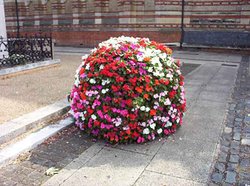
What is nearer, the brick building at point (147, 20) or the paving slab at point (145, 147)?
the paving slab at point (145, 147)

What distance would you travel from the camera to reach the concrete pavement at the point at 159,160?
3.44 meters

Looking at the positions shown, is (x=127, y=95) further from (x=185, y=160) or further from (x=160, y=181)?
(x=160, y=181)

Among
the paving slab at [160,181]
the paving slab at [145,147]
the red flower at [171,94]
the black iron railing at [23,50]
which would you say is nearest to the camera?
the paving slab at [160,181]

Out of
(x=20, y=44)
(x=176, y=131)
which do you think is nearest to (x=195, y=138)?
(x=176, y=131)

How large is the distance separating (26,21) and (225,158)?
21866 mm

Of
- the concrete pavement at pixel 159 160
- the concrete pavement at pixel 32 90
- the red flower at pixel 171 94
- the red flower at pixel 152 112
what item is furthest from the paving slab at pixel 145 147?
the concrete pavement at pixel 32 90

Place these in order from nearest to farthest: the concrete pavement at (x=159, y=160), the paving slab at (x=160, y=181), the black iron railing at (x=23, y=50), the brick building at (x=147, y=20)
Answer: the paving slab at (x=160, y=181) < the concrete pavement at (x=159, y=160) < the black iron railing at (x=23, y=50) < the brick building at (x=147, y=20)

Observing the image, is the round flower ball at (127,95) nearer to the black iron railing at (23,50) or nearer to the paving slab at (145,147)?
the paving slab at (145,147)

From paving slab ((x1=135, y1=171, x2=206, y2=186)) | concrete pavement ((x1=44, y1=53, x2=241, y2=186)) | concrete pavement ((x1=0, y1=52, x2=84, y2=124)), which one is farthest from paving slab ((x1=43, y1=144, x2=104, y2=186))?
concrete pavement ((x1=0, y1=52, x2=84, y2=124))

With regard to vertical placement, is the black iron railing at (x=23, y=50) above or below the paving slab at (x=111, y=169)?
above

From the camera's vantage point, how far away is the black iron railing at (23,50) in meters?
9.38

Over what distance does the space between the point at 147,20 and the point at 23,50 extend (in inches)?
367

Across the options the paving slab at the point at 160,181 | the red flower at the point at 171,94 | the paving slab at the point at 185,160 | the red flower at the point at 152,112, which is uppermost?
the red flower at the point at 171,94

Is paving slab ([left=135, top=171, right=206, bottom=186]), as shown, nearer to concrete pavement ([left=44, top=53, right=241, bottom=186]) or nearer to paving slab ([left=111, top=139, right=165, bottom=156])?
concrete pavement ([left=44, top=53, right=241, bottom=186])
